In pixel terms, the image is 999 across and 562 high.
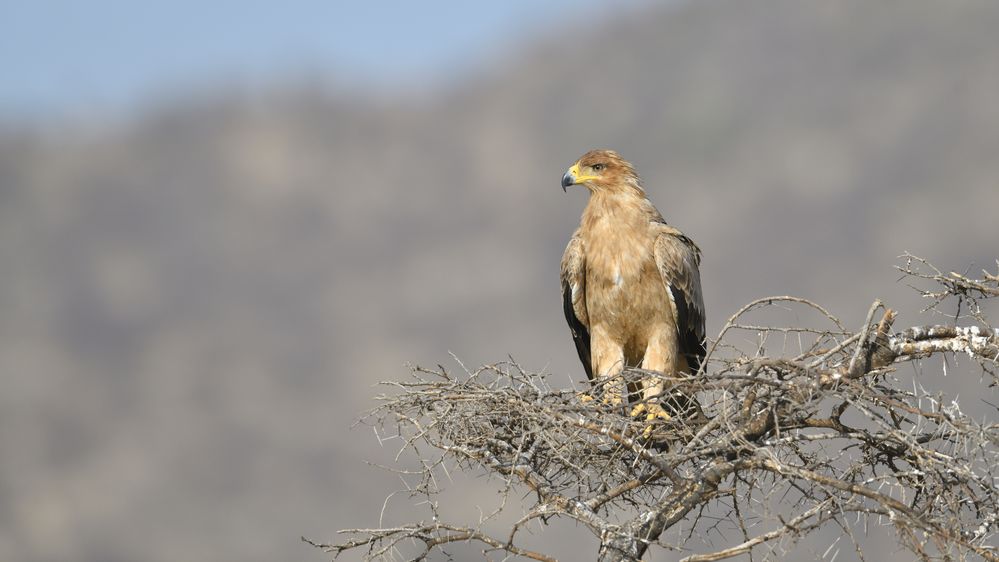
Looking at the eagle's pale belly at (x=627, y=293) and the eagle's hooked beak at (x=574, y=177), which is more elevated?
the eagle's hooked beak at (x=574, y=177)

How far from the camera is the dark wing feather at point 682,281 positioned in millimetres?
7789

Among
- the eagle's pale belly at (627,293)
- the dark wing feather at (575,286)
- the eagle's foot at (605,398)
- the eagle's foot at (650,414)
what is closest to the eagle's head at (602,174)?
the dark wing feather at (575,286)

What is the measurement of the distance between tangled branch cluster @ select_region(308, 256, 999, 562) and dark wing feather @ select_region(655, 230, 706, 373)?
5.63 feet

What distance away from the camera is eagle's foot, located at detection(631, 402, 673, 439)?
5.85 meters

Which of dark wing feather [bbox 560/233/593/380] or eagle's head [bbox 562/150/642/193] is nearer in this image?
dark wing feather [bbox 560/233/593/380]

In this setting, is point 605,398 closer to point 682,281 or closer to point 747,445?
point 747,445

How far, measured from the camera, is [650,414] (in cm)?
607

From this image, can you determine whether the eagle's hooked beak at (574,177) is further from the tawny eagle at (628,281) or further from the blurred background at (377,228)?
the blurred background at (377,228)

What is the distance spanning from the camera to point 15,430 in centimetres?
3300

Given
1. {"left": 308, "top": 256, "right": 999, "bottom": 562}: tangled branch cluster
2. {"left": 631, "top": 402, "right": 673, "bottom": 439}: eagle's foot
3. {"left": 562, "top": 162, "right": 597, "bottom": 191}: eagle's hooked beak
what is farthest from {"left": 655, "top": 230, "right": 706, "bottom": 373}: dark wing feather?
{"left": 308, "top": 256, "right": 999, "bottom": 562}: tangled branch cluster

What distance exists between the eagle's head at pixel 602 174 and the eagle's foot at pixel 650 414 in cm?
170

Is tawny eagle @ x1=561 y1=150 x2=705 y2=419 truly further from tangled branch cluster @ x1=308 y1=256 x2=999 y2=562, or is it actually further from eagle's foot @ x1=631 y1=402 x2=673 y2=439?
tangled branch cluster @ x1=308 y1=256 x2=999 y2=562

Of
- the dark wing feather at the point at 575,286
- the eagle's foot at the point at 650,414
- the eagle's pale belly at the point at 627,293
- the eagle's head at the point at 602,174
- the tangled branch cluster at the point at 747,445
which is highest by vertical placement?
the eagle's head at the point at 602,174

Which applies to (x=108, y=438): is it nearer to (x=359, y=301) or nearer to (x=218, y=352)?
(x=218, y=352)
